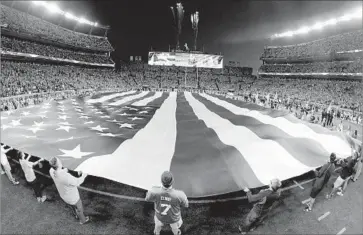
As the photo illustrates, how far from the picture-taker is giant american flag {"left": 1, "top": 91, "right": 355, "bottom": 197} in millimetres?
4691

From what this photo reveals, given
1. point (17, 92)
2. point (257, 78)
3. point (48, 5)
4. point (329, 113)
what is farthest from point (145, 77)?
point (329, 113)

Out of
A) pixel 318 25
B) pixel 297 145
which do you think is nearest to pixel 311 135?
pixel 297 145

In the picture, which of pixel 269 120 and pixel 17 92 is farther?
pixel 17 92

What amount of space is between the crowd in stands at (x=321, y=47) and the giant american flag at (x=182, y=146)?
41480 mm

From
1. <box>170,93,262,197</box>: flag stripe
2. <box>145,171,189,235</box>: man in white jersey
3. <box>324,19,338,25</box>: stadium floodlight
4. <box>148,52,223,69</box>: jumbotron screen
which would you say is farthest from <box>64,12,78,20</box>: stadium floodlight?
<box>145,171,189,235</box>: man in white jersey

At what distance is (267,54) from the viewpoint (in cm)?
6088

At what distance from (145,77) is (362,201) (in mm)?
53096

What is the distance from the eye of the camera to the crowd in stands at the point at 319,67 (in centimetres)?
3733

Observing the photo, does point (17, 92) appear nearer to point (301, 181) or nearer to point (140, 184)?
point (140, 184)

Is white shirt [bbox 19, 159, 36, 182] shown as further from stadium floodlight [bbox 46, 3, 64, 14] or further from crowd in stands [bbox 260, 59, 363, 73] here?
stadium floodlight [bbox 46, 3, 64, 14]

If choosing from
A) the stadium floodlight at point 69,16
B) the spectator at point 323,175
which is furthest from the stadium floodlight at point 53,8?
the spectator at point 323,175

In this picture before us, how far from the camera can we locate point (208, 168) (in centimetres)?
499

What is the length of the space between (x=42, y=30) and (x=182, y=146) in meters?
46.7

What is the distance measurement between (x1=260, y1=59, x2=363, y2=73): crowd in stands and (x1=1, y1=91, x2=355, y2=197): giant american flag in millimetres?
37795
